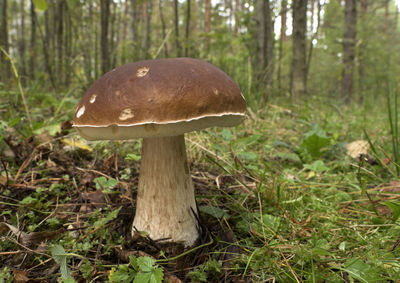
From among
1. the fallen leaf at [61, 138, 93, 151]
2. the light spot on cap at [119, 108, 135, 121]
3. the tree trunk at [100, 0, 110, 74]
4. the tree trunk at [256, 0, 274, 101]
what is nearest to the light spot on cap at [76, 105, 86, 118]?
the light spot on cap at [119, 108, 135, 121]

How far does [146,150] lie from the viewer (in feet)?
4.90

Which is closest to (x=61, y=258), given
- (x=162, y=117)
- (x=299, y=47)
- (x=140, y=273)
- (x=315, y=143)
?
(x=140, y=273)

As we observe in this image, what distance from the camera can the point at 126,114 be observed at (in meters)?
1.06

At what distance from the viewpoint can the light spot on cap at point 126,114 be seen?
1054 millimetres

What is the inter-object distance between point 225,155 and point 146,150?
1139mm

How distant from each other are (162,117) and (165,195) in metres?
0.59

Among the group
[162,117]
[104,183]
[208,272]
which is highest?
[162,117]

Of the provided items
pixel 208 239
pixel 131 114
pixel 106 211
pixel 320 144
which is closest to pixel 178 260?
pixel 208 239

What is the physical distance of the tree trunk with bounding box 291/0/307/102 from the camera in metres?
4.89

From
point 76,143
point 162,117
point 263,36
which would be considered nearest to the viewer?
point 162,117

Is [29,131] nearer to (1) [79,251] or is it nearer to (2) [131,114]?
(1) [79,251]

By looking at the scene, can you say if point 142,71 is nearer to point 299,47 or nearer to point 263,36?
point 263,36

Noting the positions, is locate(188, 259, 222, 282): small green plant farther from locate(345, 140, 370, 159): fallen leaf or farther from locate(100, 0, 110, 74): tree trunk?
locate(100, 0, 110, 74): tree trunk

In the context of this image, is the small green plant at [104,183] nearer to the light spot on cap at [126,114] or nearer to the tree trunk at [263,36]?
the light spot on cap at [126,114]
